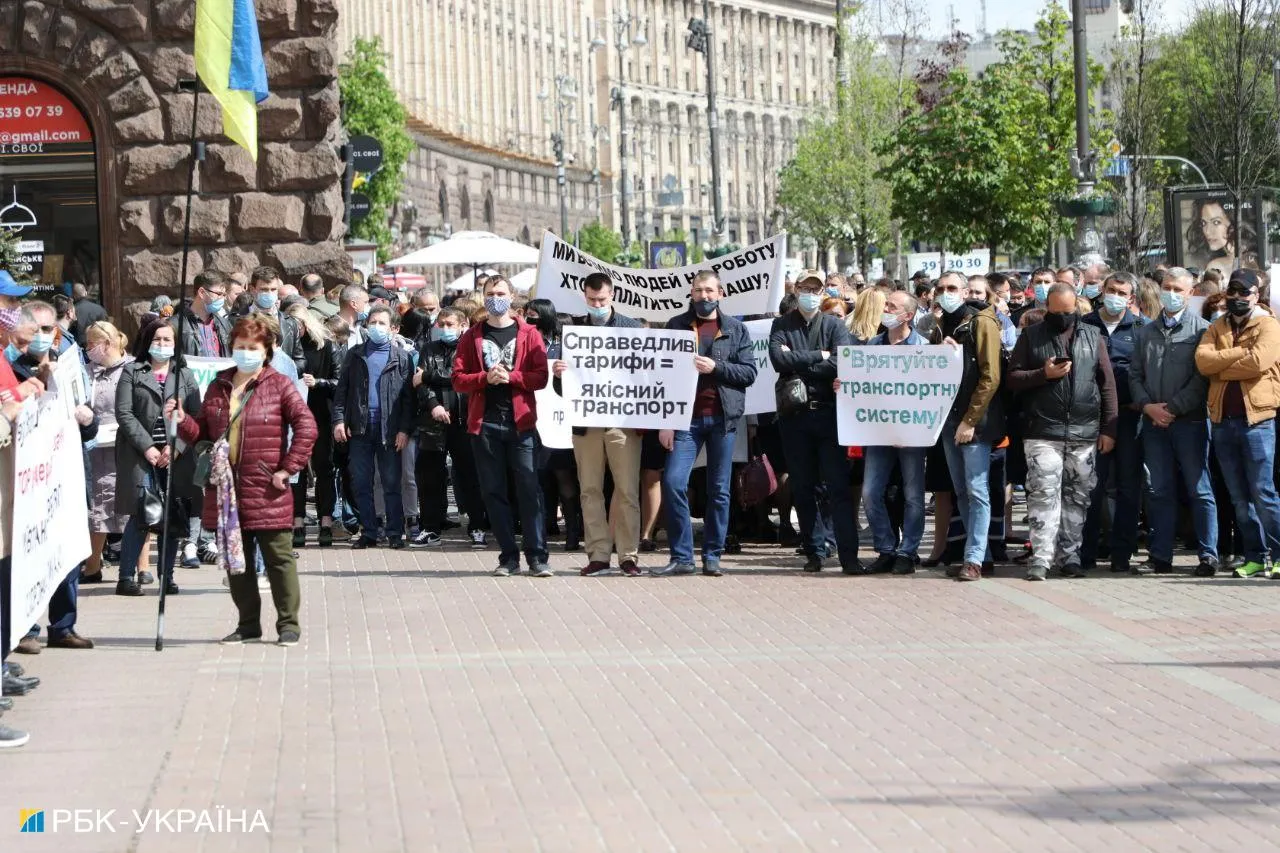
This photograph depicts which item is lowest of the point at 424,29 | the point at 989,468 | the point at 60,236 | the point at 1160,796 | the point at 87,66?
the point at 1160,796

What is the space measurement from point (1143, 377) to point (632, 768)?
695cm

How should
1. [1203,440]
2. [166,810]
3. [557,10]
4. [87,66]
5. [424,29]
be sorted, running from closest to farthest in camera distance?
[166,810]
[1203,440]
[87,66]
[424,29]
[557,10]

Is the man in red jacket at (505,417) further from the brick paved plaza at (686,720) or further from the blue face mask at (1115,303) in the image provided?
the blue face mask at (1115,303)

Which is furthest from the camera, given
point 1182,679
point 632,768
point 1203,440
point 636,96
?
point 636,96

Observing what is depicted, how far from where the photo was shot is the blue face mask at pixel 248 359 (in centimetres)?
1171

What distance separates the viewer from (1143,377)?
1427cm

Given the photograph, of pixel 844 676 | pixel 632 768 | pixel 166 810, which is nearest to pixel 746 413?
pixel 844 676

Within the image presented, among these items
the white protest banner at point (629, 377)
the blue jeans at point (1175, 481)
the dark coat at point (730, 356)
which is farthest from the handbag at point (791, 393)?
the blue jeans at point (1175, 481)

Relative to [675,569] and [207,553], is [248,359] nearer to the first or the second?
[675,569]

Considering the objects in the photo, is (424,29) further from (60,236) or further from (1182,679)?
(1182,679)

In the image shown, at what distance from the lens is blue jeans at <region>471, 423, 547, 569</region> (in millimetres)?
14523

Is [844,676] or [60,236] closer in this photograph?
[844,676]

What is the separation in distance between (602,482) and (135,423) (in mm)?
3160

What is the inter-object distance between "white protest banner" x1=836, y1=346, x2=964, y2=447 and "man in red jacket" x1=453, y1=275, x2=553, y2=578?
6.81ft
